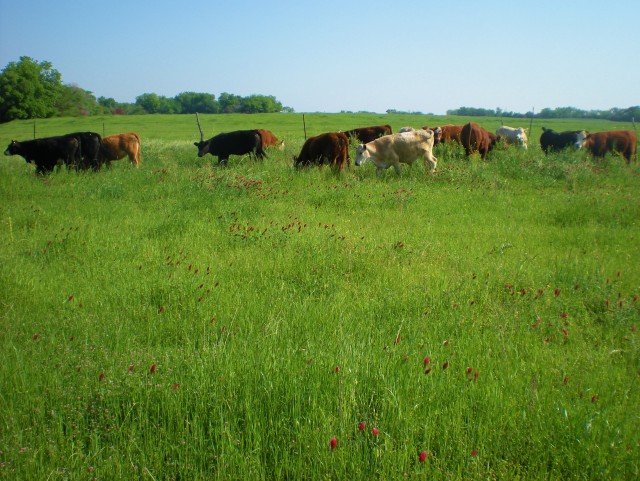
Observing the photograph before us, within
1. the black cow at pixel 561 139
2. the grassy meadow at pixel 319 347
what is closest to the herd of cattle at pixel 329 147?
the black cow at pixel 561 139

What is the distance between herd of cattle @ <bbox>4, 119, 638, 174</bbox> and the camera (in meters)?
14.0

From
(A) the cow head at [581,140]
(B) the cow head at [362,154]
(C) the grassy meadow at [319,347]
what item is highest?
(A) the cow head at [581,140]

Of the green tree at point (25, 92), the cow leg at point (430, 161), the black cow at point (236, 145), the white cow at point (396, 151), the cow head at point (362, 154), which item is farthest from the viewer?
the green tree at point (25, 92)

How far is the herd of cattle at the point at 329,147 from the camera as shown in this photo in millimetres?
13969

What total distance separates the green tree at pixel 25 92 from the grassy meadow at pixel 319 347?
6613 centimetres

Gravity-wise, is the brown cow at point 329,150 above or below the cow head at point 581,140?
below

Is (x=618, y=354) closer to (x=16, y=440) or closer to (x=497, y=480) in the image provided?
(x=497, y=480)

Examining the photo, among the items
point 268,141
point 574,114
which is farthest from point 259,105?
point 268,141

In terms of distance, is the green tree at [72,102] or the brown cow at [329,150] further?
the green tree at [72,102]

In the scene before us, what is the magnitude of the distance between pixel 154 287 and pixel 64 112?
8011cm

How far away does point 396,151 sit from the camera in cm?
1405

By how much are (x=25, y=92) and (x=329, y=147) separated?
6525 cm

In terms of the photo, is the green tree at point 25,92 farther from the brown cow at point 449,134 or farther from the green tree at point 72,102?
the brown cow at point 449,134

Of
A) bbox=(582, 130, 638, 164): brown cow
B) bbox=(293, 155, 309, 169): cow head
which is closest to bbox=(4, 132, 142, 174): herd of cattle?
bbox=(293, 155, 309, 169): cow head
